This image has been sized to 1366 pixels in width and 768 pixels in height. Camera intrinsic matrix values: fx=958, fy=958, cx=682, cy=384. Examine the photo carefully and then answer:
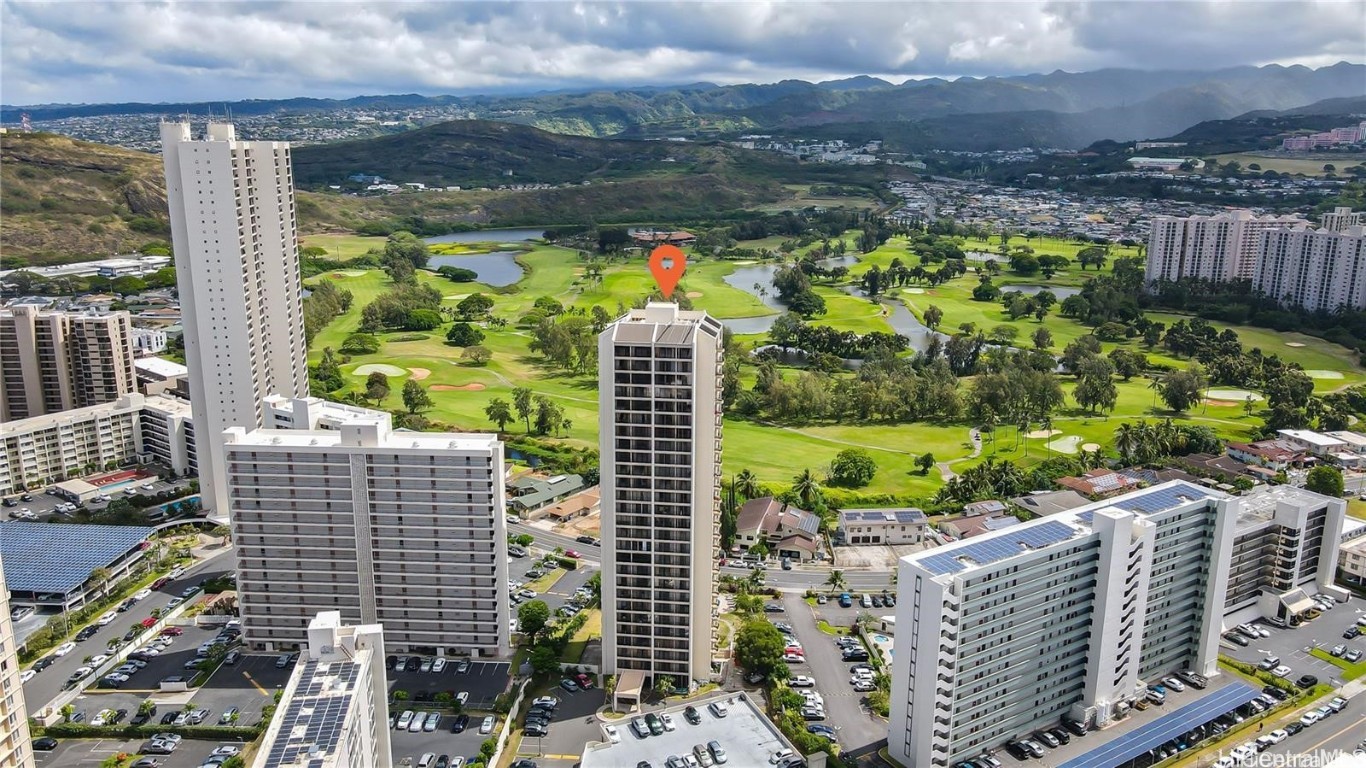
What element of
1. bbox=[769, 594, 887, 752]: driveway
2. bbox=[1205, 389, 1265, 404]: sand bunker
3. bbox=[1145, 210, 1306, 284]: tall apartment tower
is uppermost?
bbox=[1145, 210, 1306, 284]: tall apartment tower

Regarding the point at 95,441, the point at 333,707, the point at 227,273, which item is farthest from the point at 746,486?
the point at 95,441

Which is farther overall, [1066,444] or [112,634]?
[1066,444]

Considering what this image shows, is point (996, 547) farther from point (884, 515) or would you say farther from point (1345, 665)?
point (884, 515)

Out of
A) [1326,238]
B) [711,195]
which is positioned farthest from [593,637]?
[711,195]

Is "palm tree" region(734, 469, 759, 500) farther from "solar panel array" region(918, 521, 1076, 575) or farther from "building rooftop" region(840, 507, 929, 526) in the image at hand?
"solar panel array" region(918, 521, 1076, 575)

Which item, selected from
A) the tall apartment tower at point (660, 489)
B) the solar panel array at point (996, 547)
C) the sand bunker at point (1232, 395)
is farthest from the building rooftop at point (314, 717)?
the sand bunker at point (1232, 395)

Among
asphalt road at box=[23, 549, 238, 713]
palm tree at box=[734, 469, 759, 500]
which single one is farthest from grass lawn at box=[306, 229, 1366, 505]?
asphalt road at box=[23, 549, 238, 713]
